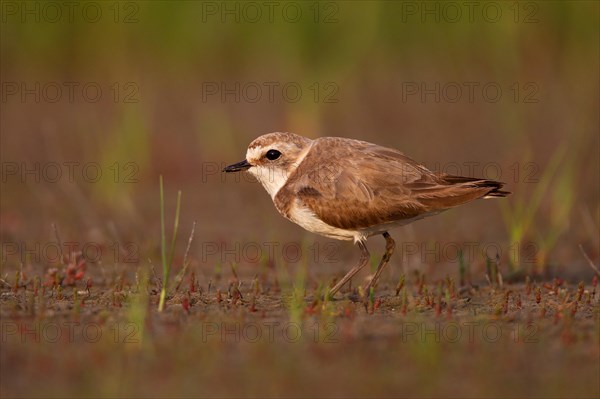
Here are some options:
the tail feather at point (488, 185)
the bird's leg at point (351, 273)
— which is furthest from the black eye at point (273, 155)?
the tail feather at point (488, 185)

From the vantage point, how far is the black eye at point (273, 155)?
25.0 ft

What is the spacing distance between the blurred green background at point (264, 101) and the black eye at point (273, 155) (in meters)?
2.30

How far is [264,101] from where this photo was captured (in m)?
15.0

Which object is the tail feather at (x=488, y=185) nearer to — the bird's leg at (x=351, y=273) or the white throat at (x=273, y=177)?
the bird's leg at (x=351, y=273)

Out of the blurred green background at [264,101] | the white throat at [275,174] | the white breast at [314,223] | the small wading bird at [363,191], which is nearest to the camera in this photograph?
the small wading bird at [363,191]

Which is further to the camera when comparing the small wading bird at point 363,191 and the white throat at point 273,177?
the white throat at point 273,177

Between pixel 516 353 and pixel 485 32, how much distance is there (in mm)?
9191

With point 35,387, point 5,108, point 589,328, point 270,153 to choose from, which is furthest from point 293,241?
point 5,108

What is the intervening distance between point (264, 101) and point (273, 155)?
24.4 feet

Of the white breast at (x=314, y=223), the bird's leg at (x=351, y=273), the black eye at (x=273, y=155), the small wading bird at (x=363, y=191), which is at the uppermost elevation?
the black eye at (x=273, y=155)

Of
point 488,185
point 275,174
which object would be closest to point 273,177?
point 275,174

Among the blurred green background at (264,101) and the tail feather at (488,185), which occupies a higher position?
the blurred green background at (264,101)

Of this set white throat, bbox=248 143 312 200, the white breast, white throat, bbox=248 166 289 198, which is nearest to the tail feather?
the white breast

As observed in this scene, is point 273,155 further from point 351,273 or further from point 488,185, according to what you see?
point 488,185
